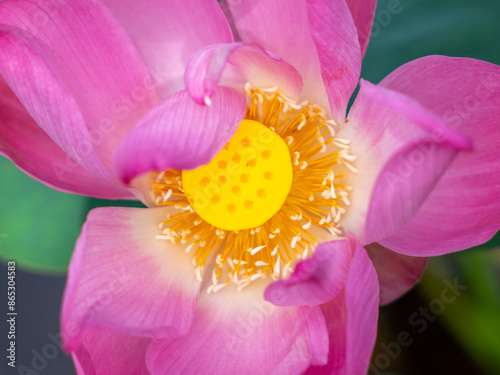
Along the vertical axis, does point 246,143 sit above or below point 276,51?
below

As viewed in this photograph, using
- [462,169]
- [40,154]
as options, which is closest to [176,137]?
[40,154]

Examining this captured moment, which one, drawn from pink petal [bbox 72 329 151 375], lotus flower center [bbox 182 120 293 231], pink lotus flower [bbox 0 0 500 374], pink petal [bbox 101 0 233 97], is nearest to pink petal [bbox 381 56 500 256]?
pink lotus flower [bbox 0 0 500 374]

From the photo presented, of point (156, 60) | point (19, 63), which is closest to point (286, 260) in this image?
point (156, 60)

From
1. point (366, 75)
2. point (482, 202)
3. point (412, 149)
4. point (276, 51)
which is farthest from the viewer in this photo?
point (366, 75)

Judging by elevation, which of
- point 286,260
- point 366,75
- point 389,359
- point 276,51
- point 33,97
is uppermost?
point 33,97

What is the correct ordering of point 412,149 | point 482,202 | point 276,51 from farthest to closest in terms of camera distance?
point 276,51 → point 482,202 → point 412,149

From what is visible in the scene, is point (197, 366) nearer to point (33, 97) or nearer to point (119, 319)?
point (119, 319)

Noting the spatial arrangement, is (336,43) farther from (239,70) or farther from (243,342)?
(243,342)
